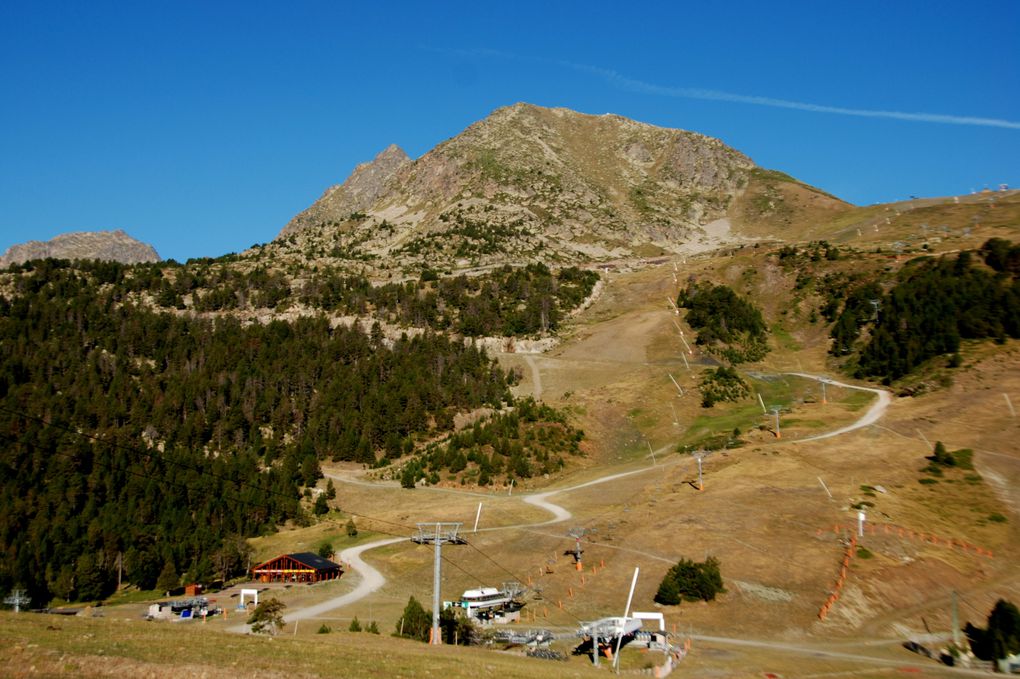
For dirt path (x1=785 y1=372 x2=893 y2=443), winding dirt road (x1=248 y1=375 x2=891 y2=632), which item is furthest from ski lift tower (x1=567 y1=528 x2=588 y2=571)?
dirt path (x1=785 y1=372 x2=893 y2=443)

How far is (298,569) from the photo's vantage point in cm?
6925

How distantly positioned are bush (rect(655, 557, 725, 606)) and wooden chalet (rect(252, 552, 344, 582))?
31815 millimetres

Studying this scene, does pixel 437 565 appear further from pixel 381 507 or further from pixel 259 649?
pixel 381 507

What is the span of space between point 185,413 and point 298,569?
79.9 m

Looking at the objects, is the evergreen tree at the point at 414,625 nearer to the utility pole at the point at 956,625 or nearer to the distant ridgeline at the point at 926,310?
the utility pole at the point at 956,625

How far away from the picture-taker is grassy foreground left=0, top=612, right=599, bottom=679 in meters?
20.8

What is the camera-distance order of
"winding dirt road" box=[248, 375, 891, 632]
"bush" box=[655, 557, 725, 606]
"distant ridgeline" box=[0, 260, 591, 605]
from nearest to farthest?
"bush" box=[655, 557, 725, 606], "winding dirt road" box=[248, 375, 891, 632], "distant ridgeline" box=[0, 260, 591, 605]

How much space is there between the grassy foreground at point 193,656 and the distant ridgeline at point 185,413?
49879 millimetres

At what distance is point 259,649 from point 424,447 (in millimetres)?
94217

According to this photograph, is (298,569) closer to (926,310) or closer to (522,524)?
(522,524)

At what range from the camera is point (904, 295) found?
131 meters

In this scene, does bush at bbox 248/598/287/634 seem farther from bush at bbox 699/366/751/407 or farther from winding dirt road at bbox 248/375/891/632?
bush at bbox 699/366/751/407

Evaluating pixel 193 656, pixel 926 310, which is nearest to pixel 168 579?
pixel 193 656

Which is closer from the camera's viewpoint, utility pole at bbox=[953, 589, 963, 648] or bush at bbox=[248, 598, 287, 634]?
utility pole at bbox=[953, 589, 963, 648]
